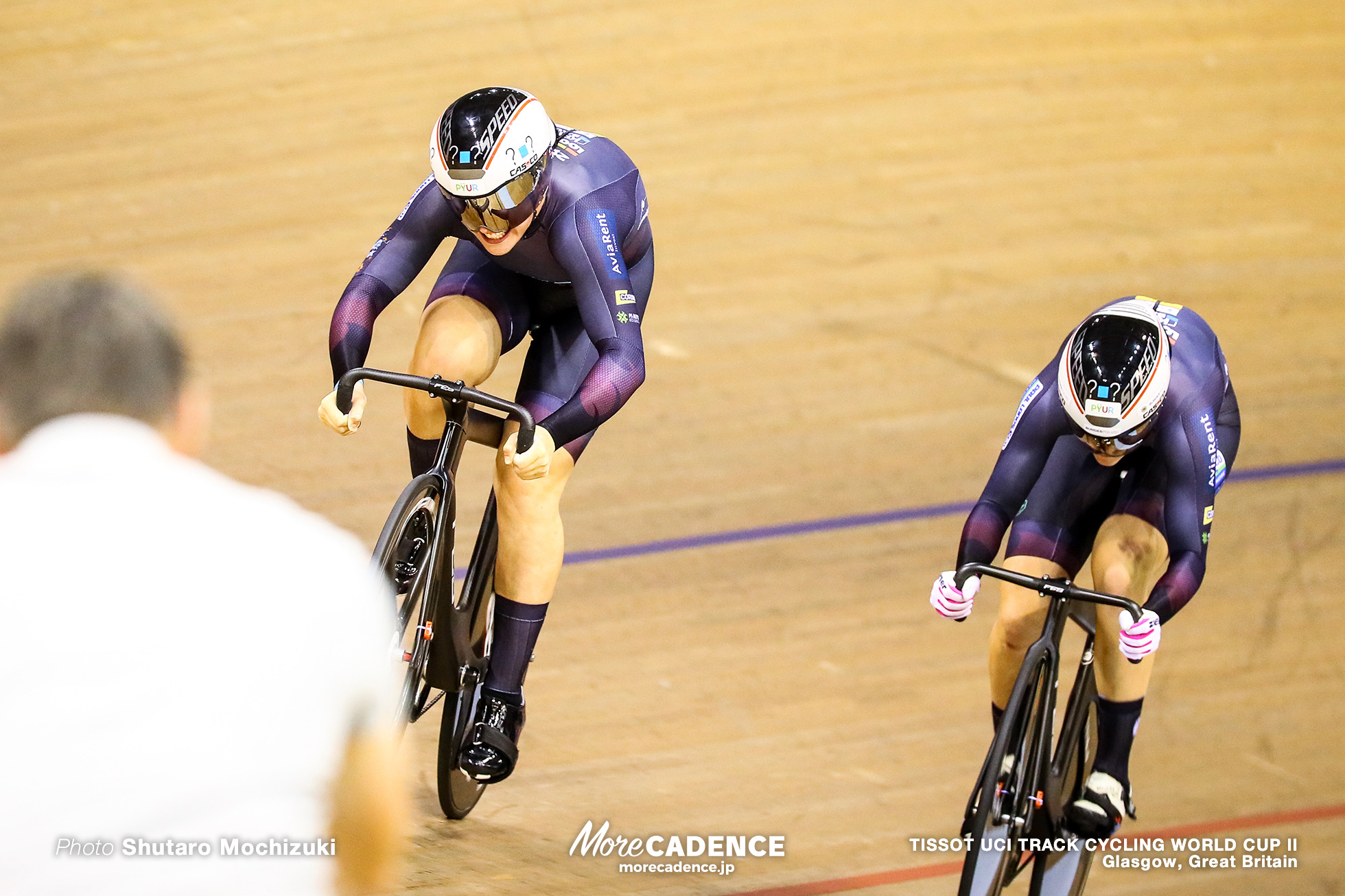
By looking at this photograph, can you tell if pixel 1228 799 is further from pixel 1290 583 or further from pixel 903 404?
pixel 903 404

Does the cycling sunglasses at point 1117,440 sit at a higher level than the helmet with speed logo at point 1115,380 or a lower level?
lower

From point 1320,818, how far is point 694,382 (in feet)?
7.48

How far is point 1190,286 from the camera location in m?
5.42

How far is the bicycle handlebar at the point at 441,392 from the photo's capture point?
2.73 m

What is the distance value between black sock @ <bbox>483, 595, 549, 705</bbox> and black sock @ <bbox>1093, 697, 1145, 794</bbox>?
1191mm

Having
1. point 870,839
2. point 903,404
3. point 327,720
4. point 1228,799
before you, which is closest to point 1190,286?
point 903,404

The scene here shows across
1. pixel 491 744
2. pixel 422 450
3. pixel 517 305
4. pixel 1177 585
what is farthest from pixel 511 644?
pixel 1177 585

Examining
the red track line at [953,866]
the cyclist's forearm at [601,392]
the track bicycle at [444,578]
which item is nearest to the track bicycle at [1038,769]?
the red track line at [953,866]

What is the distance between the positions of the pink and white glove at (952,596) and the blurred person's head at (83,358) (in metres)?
1.93

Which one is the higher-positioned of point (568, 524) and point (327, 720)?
point (327, 720)

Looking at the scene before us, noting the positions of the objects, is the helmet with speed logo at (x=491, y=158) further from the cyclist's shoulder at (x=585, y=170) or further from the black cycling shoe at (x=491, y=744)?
the black cycling shoe at (x=491, y=744)

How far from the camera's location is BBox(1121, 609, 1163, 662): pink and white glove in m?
2.83

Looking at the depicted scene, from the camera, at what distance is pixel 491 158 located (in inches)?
111

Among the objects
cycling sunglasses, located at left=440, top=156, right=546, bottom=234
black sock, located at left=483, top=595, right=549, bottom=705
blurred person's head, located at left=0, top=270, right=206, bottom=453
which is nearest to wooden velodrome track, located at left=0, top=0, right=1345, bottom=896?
black sock, located at left=483, top=595, right=549, bottom=705
